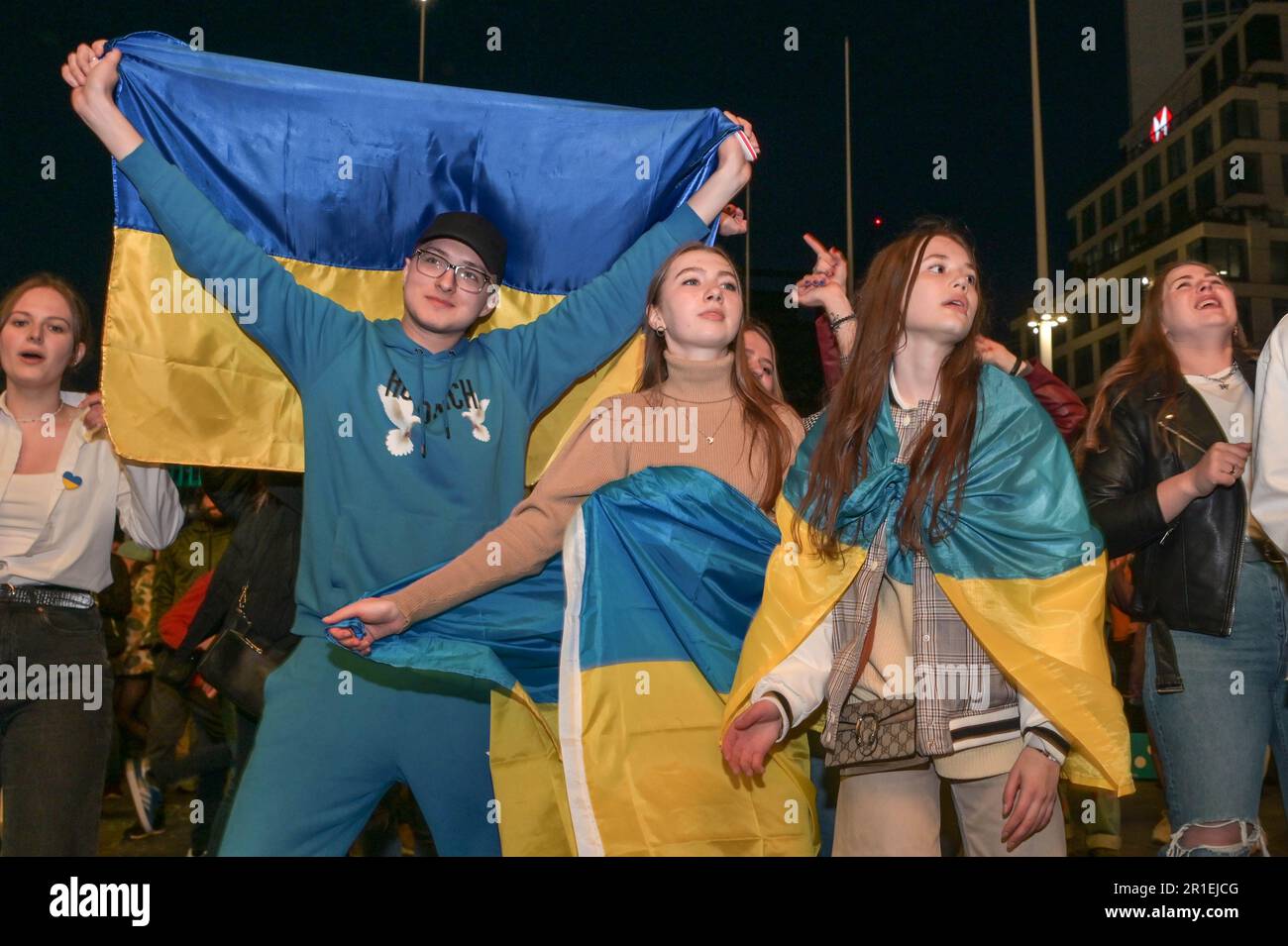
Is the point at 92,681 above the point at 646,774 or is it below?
above

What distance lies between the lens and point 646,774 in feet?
10.3

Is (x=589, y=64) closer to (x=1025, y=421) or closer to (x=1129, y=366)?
(x=1129, y=366)

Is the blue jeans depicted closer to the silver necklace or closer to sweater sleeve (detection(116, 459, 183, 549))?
sweater sleeve (detection(116, 459, 183, 549))

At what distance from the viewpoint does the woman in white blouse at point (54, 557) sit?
351 centimetres

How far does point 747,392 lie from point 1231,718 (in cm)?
149

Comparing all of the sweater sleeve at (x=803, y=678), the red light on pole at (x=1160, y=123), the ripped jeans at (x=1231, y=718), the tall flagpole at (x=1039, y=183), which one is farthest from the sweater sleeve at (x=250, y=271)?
the red light on pole at (x=1160, y=123)

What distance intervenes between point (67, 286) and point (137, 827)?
12.3 ft

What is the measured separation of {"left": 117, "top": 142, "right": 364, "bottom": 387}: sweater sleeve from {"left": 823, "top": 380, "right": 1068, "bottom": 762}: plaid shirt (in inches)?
64.9

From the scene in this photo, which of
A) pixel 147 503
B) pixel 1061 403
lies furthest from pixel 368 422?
pixel 1061 403

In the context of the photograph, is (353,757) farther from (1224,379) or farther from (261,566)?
(1224,379)

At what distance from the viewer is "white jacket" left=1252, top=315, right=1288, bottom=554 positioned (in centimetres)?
264

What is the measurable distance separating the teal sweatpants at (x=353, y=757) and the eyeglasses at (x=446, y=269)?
1085mm
